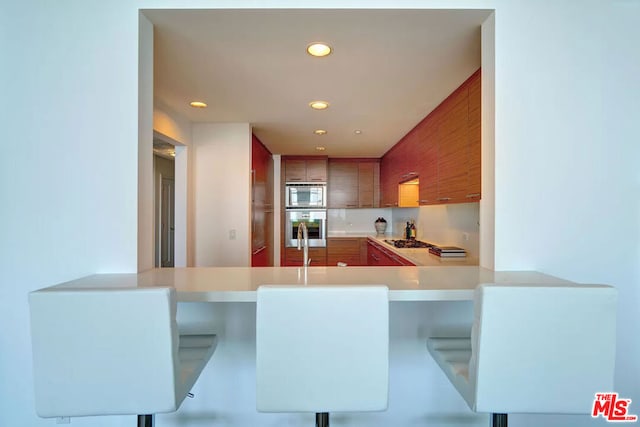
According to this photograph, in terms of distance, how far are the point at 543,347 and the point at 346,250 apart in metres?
4.22

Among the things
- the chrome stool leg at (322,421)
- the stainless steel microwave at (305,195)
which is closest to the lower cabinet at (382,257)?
the stainless steel microwave at (305,195)

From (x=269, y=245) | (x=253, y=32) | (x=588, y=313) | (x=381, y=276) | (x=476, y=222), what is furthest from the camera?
(x=269, y=245)

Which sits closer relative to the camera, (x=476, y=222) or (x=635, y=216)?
(x=635, y=216)

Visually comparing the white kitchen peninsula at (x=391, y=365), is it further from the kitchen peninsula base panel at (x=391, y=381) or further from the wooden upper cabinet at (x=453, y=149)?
the wooden upper cabinet at (x=453, y=149)

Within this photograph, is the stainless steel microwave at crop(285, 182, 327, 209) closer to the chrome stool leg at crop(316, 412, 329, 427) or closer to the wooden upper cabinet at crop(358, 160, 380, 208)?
the wooden upper cabinet at crop(358, 160, 380, 208)

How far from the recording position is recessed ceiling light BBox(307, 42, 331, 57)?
164 centimetres

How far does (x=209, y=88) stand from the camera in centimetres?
228

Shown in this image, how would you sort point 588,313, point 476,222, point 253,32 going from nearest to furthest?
point 588,313 → point 253,32 → point 476,222

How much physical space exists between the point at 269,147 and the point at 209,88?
2.19m

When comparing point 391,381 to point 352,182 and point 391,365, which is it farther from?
point 352,182

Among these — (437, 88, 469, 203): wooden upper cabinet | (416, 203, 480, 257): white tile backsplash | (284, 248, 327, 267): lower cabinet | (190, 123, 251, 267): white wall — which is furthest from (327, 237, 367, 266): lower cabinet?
(437, 88, 469, 203): wooden upper cabinet

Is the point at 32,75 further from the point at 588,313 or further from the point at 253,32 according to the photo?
the point at 588,313

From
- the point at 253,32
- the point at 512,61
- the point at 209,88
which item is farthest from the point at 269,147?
the point at 512,61

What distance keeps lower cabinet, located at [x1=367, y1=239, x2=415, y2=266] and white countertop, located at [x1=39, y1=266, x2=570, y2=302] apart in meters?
1.26
